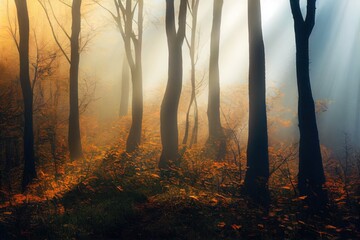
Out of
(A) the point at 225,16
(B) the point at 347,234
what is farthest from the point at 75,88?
(A) the point at 225,16

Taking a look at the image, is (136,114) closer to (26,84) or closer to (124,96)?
(26,84)

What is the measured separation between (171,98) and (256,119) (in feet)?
12.2

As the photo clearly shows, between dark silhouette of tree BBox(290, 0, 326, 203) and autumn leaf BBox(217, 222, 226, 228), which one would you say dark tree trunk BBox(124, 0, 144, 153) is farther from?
autumn leaf BBox(217, 222, 226, 228)

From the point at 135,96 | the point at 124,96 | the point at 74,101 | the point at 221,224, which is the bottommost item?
the point at 221,224

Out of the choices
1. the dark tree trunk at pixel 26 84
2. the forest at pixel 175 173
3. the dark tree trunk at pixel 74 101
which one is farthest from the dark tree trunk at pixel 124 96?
the dark tree trunk at pixel 26 84

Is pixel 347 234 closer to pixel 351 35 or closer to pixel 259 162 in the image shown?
pixel 259 162

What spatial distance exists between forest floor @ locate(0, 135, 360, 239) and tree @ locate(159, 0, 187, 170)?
100cm

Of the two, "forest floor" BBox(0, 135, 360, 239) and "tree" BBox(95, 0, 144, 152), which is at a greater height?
"tree" BBox(95, 0, 144, 152)

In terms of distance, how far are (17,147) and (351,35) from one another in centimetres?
7037

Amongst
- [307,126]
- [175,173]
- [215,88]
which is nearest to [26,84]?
[175,173]

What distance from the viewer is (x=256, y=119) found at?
905 centimetres

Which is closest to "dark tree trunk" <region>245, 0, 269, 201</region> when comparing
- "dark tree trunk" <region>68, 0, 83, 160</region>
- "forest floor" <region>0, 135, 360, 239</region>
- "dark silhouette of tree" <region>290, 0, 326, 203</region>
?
"forest floor" <region>0, 135, 360, 239</region>

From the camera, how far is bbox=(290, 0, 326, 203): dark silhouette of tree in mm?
8555

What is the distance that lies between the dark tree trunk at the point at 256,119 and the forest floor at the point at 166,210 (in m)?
0.58
